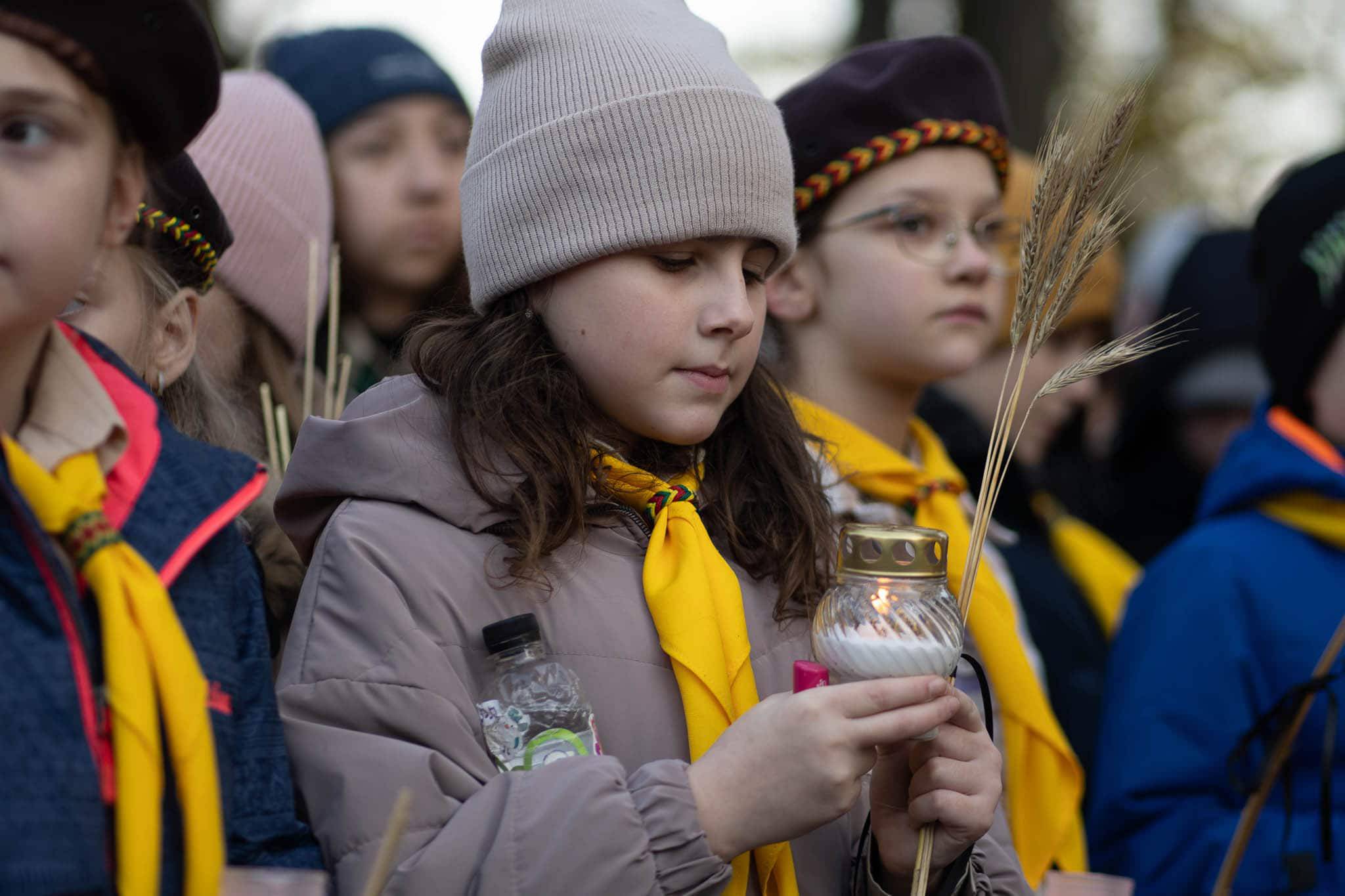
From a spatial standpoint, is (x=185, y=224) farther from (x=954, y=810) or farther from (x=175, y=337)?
(x=954, y=810)

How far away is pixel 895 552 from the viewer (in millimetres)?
1816

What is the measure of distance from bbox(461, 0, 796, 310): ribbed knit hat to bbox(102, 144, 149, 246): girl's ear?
699mm

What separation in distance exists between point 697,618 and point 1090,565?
132 inches

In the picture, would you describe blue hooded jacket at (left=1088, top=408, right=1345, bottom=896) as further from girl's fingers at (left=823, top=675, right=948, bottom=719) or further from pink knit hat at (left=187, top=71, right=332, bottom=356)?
pink knit hat at (left=187, top=71, right=332, bottom=356)

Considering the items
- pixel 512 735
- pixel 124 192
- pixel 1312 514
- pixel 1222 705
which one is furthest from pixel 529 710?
pixel 1312 514

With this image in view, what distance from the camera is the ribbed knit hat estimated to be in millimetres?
2256

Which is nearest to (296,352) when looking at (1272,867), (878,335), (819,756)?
(878,335)

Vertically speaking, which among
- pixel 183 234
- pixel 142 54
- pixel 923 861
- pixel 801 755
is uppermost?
pixel 142 54

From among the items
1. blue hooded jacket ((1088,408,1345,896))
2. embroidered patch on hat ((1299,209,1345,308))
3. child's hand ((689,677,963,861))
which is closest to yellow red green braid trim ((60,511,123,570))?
child's hand ((689,677,963,861))

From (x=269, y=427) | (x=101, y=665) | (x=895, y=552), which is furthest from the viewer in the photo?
(x=269, y=427)

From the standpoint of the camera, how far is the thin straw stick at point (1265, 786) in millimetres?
2854

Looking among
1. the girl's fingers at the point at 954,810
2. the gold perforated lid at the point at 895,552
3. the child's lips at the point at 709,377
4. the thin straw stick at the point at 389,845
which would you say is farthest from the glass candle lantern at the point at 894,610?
the thin straw stick at the point at 389,845

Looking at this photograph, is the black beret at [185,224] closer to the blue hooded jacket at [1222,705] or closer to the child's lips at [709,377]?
the child's lips at [709,377]

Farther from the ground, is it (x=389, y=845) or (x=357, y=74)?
(x=357, y=74)
